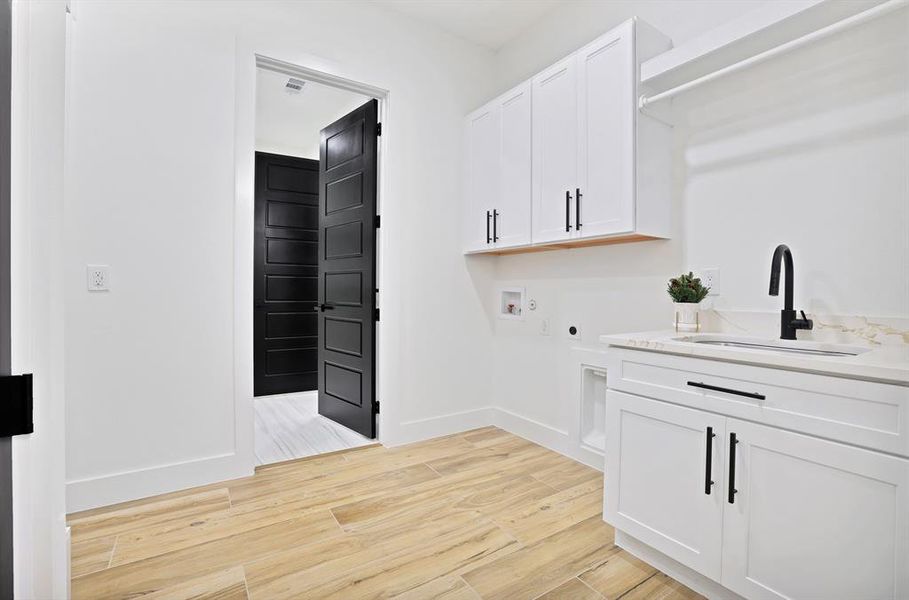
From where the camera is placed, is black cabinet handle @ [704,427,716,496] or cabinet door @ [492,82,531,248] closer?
black cabinet handle @ [704,427,716,496]

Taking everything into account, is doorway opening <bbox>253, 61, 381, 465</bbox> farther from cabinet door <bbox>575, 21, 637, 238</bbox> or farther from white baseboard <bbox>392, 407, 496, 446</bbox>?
cabinet door <bbox>575, 21, 637, 238</bbox>

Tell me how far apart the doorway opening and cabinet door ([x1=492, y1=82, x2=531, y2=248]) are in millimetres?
856

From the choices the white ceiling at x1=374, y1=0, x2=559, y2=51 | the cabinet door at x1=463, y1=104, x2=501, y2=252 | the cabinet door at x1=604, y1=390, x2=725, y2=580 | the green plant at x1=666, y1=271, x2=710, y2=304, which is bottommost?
the cabinet door at x1=604, y1=390, x2=725, y2=580

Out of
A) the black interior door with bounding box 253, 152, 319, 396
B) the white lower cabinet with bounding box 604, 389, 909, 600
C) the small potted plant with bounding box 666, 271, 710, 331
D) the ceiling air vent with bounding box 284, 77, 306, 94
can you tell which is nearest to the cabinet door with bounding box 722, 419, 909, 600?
the white lower cabinet with bounding box 604, 389, 909, 600

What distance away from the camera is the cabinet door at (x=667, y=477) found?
152 centimetres

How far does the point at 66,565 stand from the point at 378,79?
2938mm

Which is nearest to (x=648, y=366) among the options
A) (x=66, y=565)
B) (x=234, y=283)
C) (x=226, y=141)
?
(x=66, y=565)

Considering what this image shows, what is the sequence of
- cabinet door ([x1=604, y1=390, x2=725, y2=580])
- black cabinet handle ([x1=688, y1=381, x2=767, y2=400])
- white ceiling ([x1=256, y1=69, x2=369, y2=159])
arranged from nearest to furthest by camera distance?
black cabinet handle ([x1=688, y1=381, x2=767, y2=400]) < cabinet door ([x1=604, y1=390, x2=725, y2=580]) < white ceiling ([x1=256, y1=69, x2=369, y2=159])

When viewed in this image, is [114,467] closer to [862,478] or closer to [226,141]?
[226,141]

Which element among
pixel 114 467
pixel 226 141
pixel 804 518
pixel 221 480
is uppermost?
pixel 226 141

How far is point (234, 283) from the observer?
2.56m

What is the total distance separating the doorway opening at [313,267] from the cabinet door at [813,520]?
2.26 m

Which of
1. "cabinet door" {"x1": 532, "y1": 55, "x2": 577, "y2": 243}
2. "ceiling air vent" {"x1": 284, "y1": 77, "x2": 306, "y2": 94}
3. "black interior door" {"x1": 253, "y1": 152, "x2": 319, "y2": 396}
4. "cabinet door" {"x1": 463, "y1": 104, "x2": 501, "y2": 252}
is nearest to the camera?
"cabinet door" {"x1": 532, "y1": 55, "x2": 577, "y2": 243}

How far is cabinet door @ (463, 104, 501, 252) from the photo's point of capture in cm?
310
